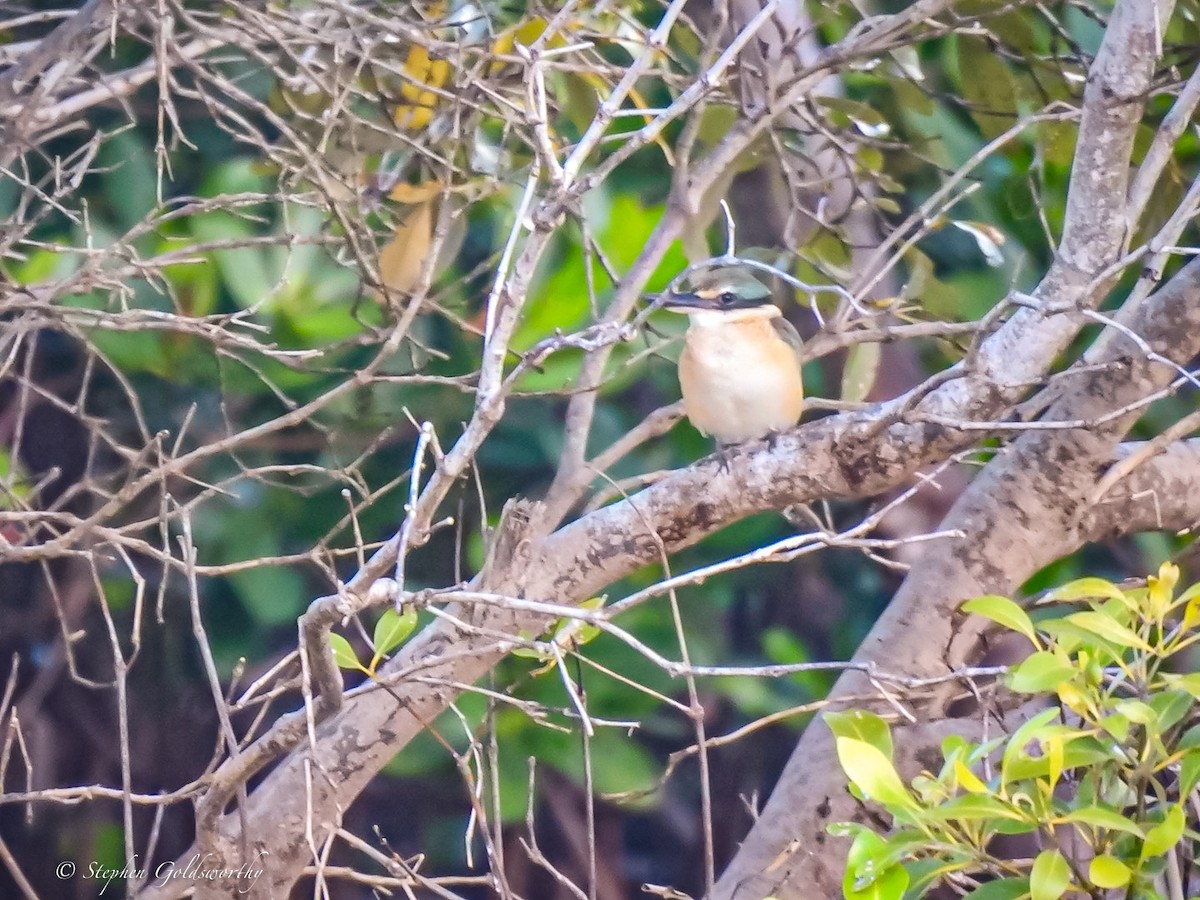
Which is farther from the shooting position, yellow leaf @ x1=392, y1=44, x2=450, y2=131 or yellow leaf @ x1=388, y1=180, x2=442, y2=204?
yellow leaf @ x1=392, y1=44, x2=450, y2=131

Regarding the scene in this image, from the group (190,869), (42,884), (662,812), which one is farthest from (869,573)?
(42,884)

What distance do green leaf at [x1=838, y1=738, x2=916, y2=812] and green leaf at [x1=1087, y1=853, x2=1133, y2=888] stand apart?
16 centimetres

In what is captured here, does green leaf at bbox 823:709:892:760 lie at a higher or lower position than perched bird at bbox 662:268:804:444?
higher

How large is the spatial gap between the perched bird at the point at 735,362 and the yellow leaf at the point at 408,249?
62 cm

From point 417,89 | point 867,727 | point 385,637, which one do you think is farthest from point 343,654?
point 417,89

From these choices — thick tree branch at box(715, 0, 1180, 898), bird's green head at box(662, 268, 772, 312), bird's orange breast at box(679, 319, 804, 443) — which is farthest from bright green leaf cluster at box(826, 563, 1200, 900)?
bird's green head at box(662, 268, 772, 312)

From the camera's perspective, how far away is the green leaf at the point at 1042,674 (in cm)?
117

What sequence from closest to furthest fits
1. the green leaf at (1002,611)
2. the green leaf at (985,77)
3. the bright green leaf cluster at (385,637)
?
the green leaf at (1002,611)
the bright green leaf cluster at (385,637)
the green leaf at (985,77)

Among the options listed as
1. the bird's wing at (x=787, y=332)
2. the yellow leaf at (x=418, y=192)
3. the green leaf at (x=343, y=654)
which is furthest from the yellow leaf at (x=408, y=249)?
the bird's wing at (x=787, y=332)

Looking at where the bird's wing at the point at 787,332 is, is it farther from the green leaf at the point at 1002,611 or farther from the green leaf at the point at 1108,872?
the green leaf at the point at 1108,872

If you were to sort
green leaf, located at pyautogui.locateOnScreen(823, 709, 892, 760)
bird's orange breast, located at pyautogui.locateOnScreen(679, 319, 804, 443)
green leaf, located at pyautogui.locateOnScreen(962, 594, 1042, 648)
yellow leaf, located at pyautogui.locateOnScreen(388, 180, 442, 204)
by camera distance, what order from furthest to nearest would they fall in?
bird's orange breast, located at pyautogui.locateOnScreen(679, 319, 804, 443), yellow leaf, located at pyautogui.locateOnScreen(388, 180, 442, 204), green leaf, located at pyautogui.locateOnScreen(823, 709, 892, 760), green leaf, located at pyautogui.locateOnScreen(962, 594, 1042, 648)

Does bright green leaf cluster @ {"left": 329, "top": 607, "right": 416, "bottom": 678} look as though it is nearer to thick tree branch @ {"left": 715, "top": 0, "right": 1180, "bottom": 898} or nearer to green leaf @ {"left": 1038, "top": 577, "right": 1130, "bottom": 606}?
thick tree branch @ {"left": 715, "top": 0, "right": 1180, "bottom": 898}

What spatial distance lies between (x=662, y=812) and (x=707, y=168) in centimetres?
178

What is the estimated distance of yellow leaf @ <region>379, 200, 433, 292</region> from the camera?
2.22 meters
